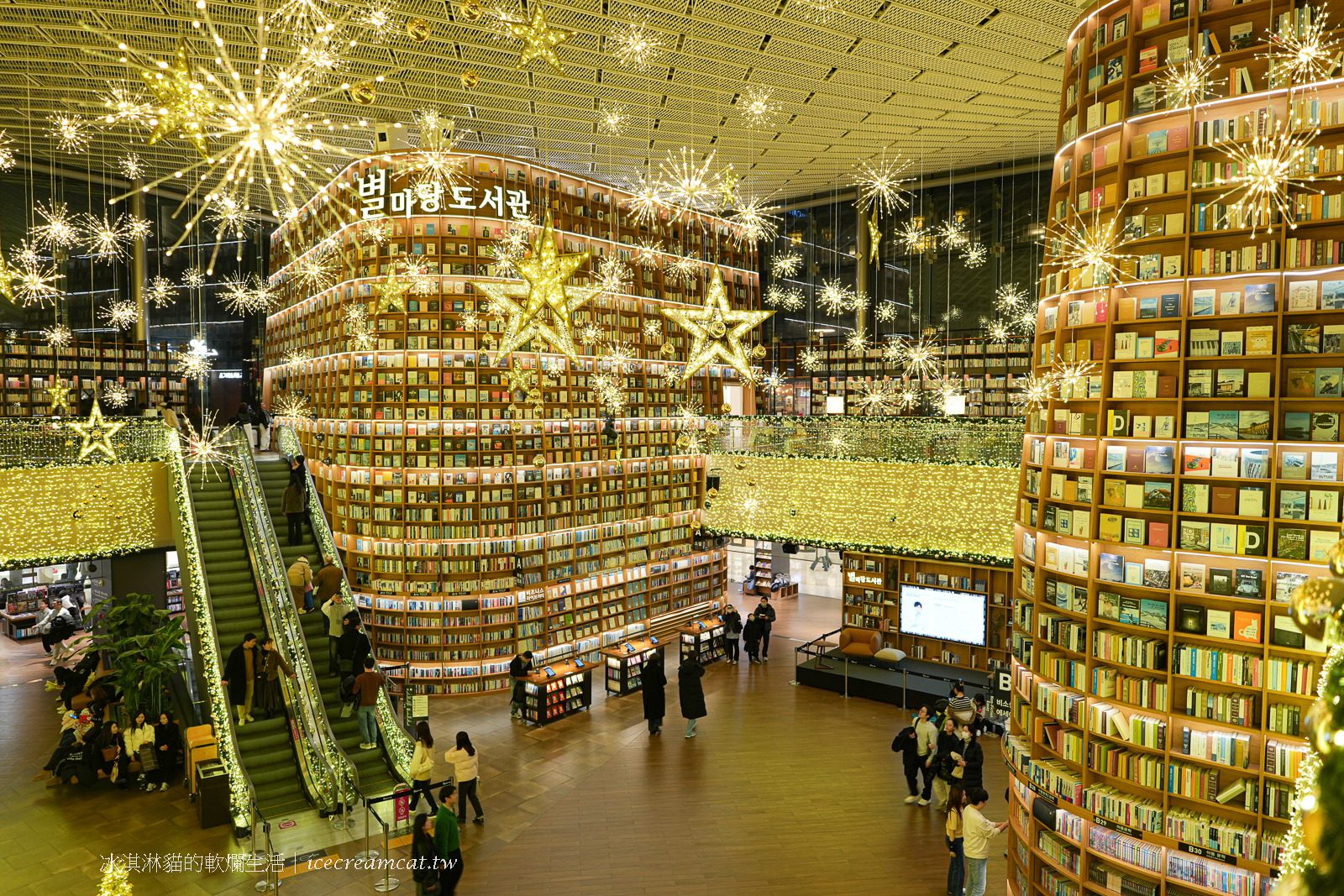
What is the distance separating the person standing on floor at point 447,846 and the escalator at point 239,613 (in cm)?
236

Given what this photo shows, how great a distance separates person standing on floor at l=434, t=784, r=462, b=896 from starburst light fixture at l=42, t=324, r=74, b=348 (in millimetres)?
14223

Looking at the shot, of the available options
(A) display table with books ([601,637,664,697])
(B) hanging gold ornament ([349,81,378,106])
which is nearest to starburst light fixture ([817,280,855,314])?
(A) display table with books ([601,637,664,697])

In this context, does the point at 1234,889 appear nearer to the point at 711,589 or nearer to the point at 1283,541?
the point at 1283,541

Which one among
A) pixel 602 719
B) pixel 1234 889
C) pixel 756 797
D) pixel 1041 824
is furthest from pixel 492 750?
pixel 1234 889

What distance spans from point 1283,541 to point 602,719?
791cm

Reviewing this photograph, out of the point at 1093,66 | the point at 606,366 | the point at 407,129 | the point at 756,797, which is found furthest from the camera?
the point at 606,366

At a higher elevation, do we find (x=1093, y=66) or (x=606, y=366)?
(x=1093, y=66)

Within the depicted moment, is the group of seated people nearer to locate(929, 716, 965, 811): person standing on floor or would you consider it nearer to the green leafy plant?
the green leafy plant

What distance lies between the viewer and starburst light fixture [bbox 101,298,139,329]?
16.5 m

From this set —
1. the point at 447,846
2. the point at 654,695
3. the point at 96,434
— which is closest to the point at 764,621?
the point at 654,695

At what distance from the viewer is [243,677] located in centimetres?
806

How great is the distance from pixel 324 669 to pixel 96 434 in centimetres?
544

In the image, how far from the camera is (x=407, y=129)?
39.1 ft

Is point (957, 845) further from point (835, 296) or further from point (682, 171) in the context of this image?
point (835, 296)
